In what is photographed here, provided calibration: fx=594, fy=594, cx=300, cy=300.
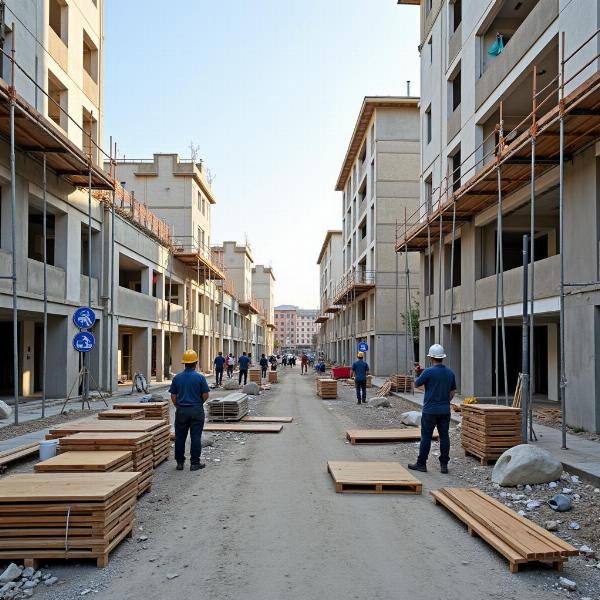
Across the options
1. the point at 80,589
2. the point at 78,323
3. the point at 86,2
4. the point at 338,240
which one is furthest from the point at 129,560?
the point at 338,240

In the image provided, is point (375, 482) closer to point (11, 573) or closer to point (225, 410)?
point (11, 573)

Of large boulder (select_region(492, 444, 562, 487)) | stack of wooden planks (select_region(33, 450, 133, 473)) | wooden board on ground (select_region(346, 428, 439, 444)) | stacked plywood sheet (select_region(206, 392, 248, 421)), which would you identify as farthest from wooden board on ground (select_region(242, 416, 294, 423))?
stack of wooden planks (select_region(33, 450, 133, 473))

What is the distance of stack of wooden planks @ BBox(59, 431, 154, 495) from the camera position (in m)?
7.20

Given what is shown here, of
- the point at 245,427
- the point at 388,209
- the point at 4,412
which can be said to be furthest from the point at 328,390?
the point at 388,209

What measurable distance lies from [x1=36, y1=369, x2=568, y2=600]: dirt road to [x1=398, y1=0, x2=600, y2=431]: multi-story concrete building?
531cm

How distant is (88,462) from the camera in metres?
6.18

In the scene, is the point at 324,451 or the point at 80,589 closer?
the point at 80,589

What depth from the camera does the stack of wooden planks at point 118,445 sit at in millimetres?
7199

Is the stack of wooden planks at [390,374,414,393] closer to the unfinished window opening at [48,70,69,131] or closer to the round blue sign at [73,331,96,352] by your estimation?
the round blue sign at [73,331,96,352]

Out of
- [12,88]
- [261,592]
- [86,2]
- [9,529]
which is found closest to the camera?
[261,592]

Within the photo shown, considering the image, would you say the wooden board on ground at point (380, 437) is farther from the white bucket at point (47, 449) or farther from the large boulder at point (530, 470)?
the white bucket at point (47, 449)

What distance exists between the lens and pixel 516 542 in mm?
5211

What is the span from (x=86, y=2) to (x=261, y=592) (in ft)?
74.9

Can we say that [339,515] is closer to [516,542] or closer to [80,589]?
[516,542]
